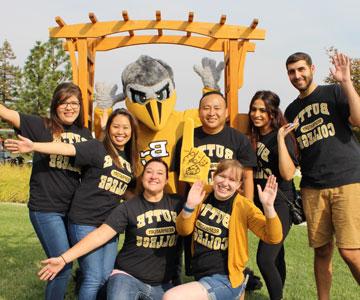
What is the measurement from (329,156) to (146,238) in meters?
1.53

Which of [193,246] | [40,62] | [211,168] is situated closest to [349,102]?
[211,168]

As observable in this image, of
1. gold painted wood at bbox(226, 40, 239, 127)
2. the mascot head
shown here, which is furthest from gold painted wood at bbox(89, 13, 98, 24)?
gold painted wood at bbox(226, 40, 239, 127)

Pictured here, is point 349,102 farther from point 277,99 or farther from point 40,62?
point 40,62

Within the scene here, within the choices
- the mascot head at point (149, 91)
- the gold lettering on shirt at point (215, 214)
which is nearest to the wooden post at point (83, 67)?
the mascot head at point (149, 91)

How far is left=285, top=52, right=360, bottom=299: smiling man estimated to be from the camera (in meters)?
3.28

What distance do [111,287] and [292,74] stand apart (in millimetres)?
2130

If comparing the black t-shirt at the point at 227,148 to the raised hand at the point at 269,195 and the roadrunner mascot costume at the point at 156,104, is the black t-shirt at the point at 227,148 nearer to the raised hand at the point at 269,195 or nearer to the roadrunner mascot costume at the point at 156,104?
the roadrunner mascot costume at the point at 156,104

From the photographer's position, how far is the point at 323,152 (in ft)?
11.0

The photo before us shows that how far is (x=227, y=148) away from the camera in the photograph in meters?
3.39

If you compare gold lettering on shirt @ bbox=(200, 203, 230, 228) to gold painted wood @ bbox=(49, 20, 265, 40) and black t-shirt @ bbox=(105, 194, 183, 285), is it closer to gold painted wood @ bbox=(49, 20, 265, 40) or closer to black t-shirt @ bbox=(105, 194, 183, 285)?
black t-shirt @ bbox=(105, 194, 183, 285)

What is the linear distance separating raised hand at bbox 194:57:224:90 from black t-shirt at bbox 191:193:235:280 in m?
1.74

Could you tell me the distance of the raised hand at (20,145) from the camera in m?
2.88

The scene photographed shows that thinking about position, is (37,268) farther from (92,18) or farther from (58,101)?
(92,18)

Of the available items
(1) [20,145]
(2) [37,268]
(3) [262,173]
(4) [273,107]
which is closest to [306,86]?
(4) [273,107]
